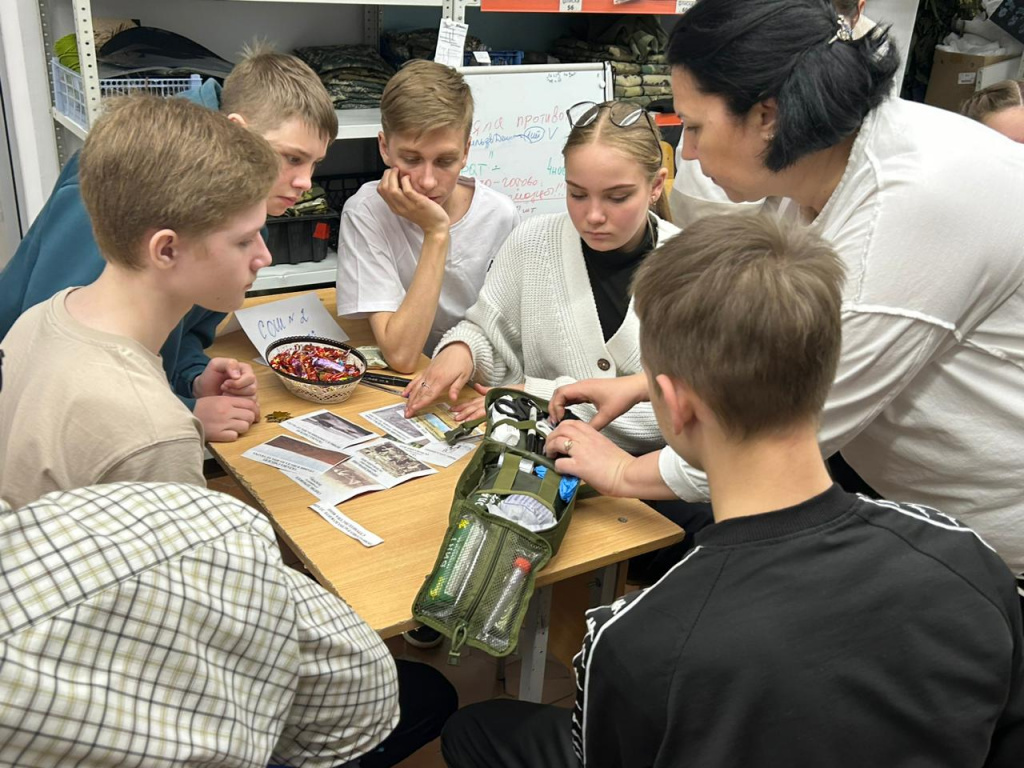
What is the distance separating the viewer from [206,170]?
3.86 ft

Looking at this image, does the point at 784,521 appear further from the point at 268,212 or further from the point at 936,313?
the point at 268,212

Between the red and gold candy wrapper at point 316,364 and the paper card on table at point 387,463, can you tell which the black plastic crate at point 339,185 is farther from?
the paper card on table at point 387,463

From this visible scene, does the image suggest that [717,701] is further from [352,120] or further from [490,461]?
[352,120]

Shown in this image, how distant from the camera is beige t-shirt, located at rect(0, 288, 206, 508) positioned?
1.06 metres

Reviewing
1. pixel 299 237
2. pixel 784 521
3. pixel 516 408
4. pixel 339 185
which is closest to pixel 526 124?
pixel 339 185

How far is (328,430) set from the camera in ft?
5.32

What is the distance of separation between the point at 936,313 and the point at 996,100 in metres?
1.76

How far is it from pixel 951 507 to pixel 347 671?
0.91 metres

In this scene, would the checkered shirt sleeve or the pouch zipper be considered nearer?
the checkered shirt sleeve

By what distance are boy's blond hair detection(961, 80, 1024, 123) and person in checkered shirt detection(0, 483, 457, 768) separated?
2468mm

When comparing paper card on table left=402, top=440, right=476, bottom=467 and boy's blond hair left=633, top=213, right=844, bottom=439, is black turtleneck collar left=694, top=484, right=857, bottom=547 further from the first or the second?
paper card on table left=402, top=440, right=476, bottom=467

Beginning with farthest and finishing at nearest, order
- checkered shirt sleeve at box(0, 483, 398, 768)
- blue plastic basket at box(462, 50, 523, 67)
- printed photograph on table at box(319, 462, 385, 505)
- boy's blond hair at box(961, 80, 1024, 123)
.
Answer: blue plastic basket at box(462, 50, 523, 67), boy's blond hair at box(961, 80, 1024, 123), printed photograph on table at box(319, 462, 385, 505), checkered shirt sleeve at box(0, 483, 398, 768)

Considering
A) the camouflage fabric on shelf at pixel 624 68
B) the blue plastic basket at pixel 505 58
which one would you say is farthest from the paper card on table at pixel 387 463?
the camouflage fabric on shelf at pixel 624 68

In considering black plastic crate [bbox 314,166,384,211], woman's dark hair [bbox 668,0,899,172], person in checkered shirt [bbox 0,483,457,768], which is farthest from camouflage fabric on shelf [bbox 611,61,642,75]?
person in checkered shirt [bbox 0,483,457,768]
